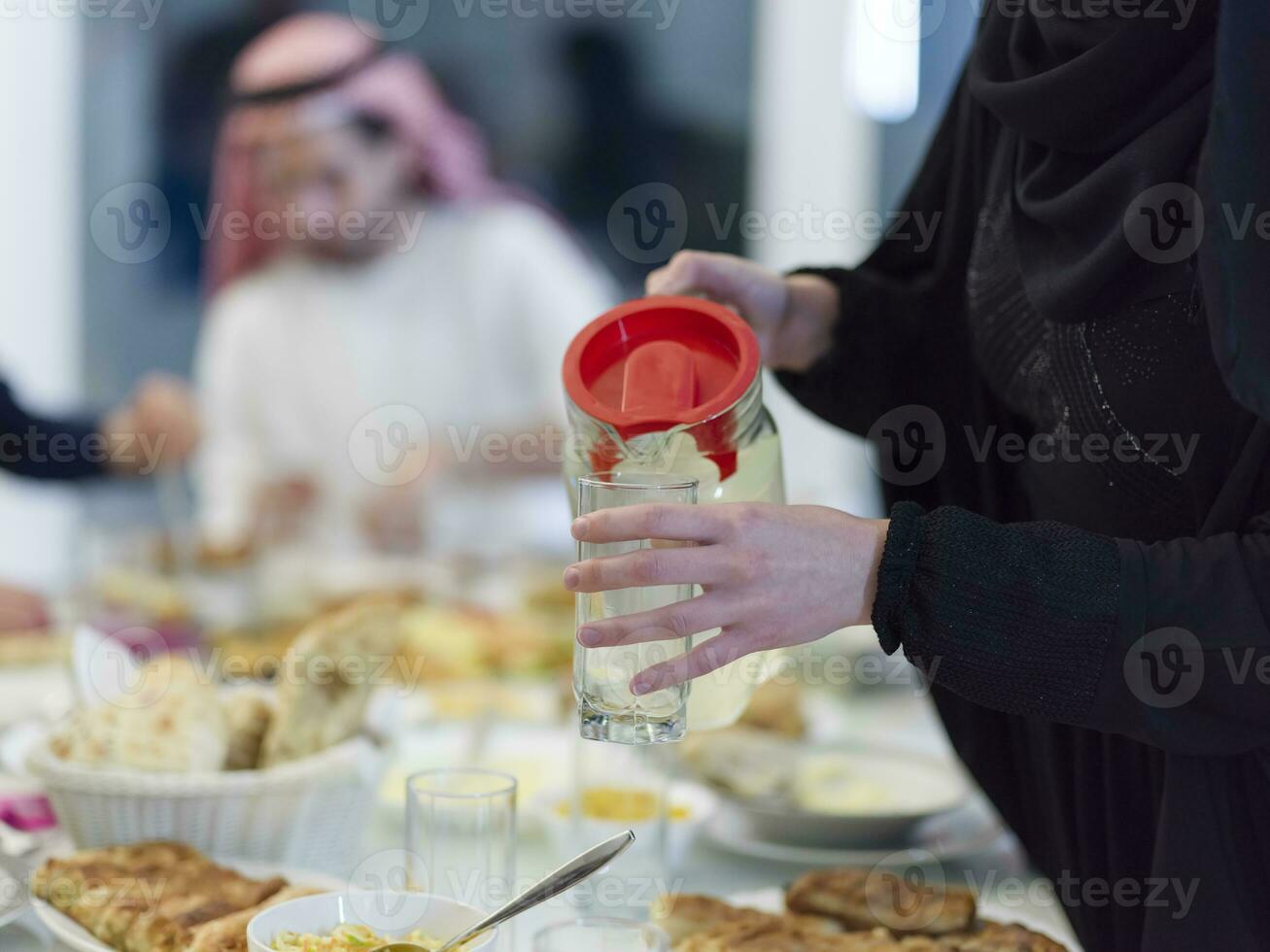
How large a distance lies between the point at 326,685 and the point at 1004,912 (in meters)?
0.59

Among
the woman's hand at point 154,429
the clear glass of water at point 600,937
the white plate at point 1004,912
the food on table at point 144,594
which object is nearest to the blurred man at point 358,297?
the woman's hand at point 154,429

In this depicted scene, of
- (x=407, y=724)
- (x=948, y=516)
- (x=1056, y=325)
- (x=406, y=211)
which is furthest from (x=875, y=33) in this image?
(x=948, y=516)

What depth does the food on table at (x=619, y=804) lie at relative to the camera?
1.05 m

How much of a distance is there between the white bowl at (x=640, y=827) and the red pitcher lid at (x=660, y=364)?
40 centimetres

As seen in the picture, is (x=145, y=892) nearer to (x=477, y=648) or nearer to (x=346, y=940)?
(x=346, y=940)

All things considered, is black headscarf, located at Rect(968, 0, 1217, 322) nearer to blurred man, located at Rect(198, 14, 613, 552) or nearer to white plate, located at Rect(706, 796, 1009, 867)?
white plate, located at Rect(706, 796, 1009, 867)

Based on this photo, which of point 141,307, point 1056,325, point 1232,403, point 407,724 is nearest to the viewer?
point 1232,403

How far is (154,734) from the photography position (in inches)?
39.6

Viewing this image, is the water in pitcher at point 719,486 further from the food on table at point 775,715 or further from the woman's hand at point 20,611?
the woman's hand at point 20,611

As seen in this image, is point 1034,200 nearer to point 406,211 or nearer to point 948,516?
point 948,516

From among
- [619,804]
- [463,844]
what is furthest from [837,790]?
[463,844]

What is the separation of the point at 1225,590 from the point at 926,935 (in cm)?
33

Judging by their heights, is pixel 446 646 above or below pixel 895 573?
below

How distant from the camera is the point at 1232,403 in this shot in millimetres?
791
